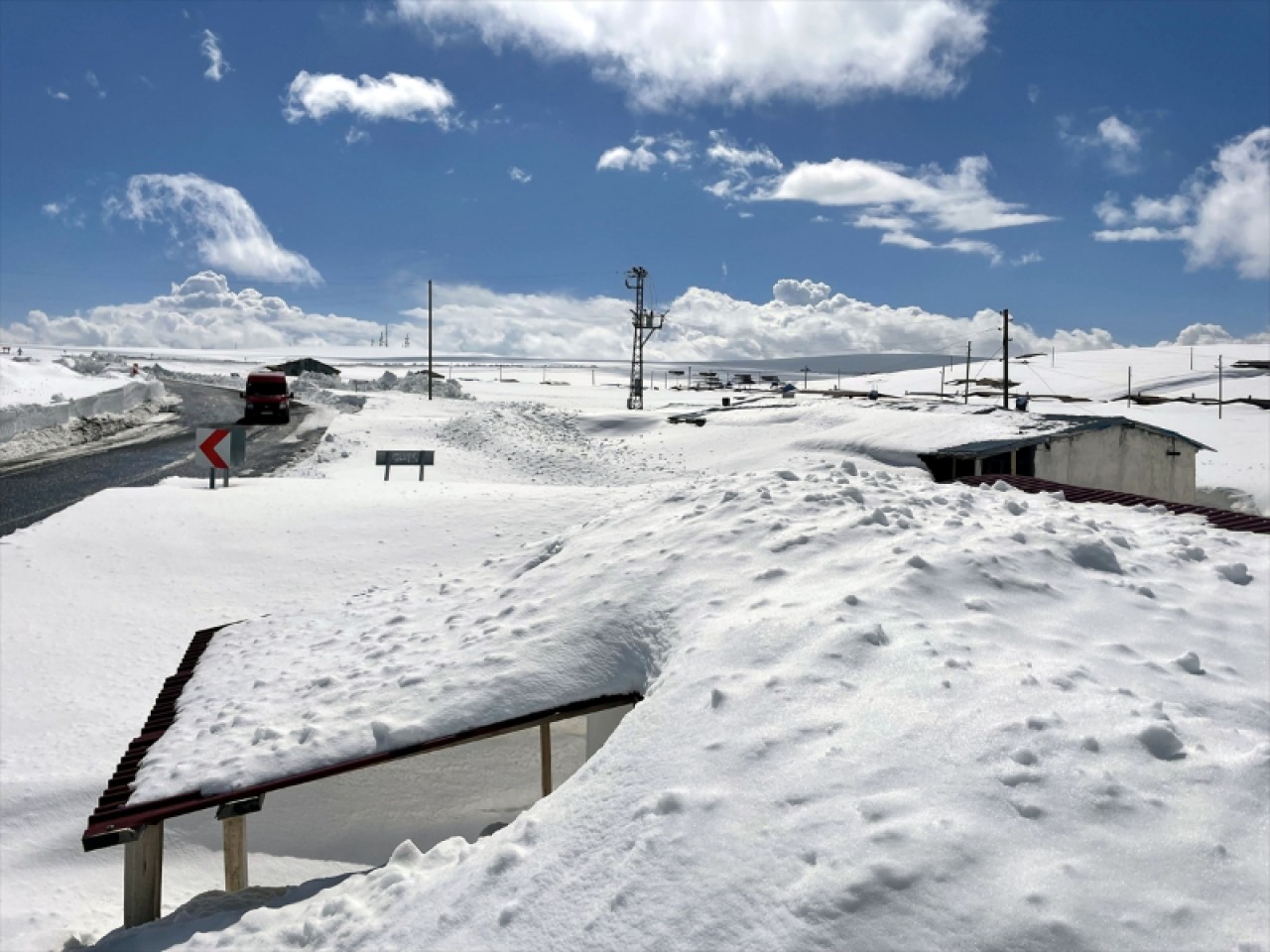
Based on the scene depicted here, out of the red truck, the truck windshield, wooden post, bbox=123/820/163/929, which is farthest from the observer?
the truck windshield

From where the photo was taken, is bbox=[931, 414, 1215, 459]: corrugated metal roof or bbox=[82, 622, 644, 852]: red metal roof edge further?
bbox=[931, 414, 1215, 459]: corrugated metal roof

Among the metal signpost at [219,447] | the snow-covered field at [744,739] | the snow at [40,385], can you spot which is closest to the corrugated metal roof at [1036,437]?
the snow-covered field at [744,739]

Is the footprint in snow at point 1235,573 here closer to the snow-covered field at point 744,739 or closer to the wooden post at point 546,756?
the snow-covered field at point 744,739

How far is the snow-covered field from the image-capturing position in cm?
374

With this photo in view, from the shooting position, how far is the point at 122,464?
29.9 metres

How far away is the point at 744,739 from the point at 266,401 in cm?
4281

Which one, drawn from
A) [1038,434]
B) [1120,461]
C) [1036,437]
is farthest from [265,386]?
[1120,461]

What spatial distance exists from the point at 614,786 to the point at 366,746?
230 centimetres

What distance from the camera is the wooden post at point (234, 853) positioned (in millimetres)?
6633

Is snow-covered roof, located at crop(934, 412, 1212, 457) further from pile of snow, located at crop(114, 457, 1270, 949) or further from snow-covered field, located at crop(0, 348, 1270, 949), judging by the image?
pile of snow, located at crop(114, 457, 1270, 949)

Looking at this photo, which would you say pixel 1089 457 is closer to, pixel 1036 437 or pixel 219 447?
pixel 1036 437

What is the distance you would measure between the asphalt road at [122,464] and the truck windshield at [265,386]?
1.72 meters

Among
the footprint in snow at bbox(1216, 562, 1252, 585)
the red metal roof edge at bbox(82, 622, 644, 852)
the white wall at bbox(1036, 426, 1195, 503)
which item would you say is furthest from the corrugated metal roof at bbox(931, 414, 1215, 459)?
the red metal roof edge at bbox(82, 622, 644, 852)

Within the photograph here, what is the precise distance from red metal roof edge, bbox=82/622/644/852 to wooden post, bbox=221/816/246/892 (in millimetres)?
612
